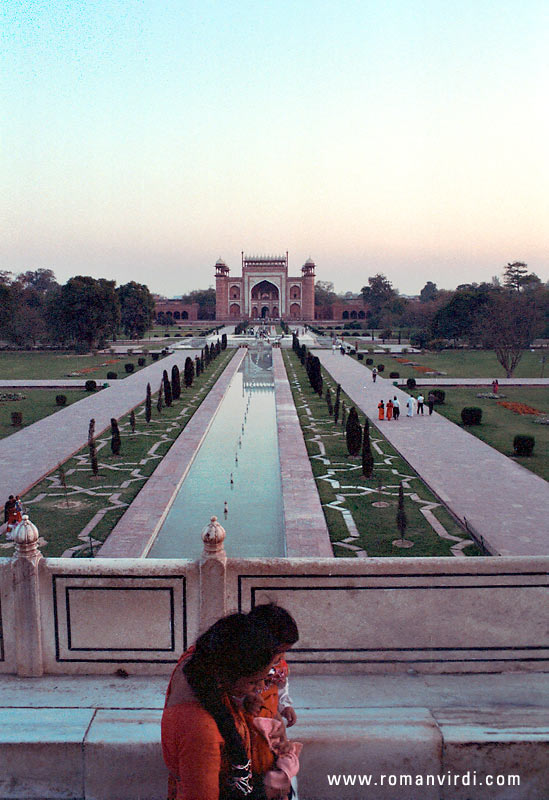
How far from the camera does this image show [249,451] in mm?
10281

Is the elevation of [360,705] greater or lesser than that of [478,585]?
lesser

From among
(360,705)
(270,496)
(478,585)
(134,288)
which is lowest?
(270,496)

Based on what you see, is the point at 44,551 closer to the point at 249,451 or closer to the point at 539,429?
the point at 249,451

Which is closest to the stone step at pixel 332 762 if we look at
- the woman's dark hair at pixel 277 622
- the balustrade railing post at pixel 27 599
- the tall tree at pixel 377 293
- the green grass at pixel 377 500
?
the balustrade railing post at pixel 27 599

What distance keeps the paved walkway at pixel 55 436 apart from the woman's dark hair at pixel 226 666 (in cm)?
678

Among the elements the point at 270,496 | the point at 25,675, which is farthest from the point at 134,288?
the point at 25,675

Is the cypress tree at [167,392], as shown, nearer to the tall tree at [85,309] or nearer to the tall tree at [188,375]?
the tall tree at [188,375]

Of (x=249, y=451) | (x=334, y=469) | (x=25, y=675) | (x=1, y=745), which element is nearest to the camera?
(x=1, y=745)

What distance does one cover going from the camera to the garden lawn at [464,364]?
21.0 m

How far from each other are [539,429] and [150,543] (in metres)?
8.20

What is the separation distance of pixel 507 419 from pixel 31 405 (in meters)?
10.1

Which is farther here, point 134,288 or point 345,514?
point 134,288

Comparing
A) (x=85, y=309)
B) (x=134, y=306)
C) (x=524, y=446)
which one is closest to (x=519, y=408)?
(x=524, y=446)

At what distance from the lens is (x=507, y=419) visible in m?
12.8
